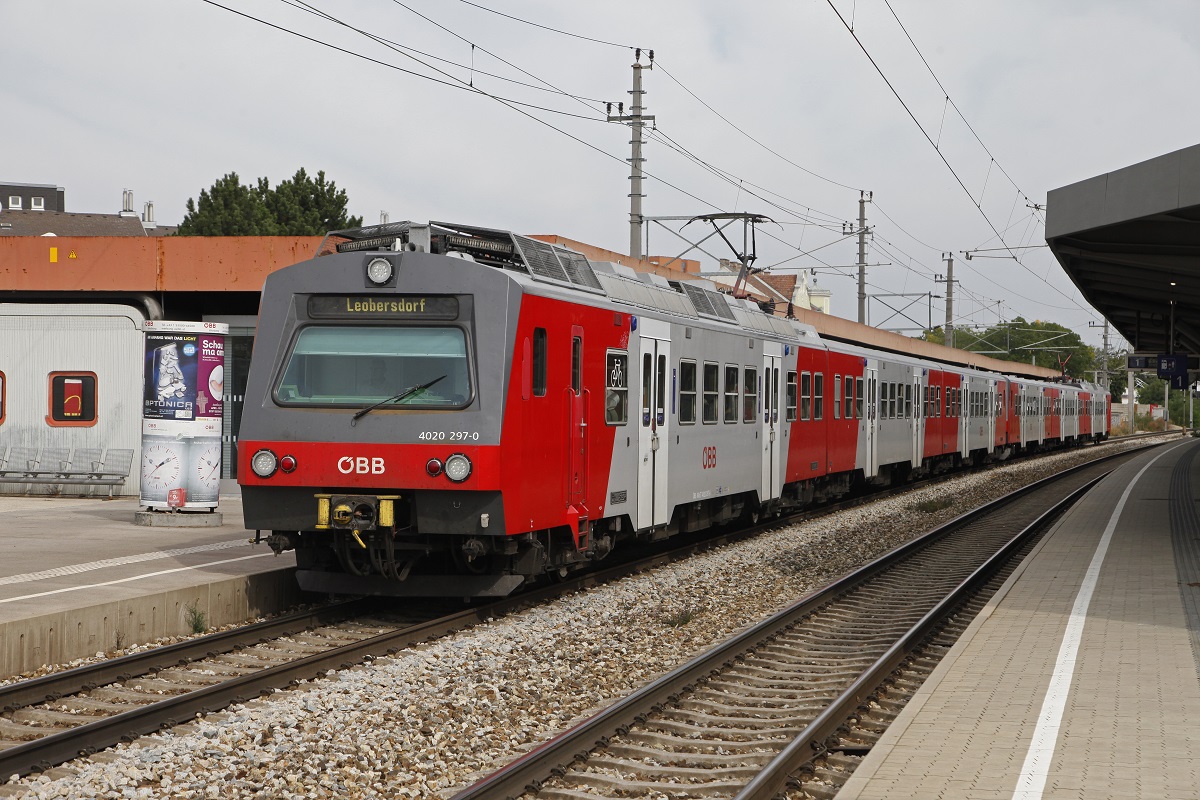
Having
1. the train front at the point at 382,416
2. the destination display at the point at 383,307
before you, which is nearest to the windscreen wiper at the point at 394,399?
the train front at the point at 382,416

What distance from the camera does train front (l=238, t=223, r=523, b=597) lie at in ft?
32.7

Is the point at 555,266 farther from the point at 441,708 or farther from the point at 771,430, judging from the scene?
the point at 771,430

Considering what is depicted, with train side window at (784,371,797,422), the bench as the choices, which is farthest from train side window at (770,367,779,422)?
the bench

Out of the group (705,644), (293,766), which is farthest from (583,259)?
(293,766)

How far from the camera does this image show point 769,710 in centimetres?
796

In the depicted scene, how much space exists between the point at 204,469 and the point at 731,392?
661 centimetres

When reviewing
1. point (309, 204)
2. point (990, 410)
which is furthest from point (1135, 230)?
point (309, 204)

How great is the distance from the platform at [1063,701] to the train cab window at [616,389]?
3.84m

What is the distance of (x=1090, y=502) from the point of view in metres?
24.5

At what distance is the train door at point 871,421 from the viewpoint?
24408mm

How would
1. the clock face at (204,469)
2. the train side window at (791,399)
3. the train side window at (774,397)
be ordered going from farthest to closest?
the train side window at (791,399) < the train side window at (774,397) < the clock face at (204,469)

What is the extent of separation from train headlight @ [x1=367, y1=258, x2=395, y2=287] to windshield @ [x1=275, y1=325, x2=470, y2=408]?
0.40 metres

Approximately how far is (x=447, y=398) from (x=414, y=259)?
1.19 m

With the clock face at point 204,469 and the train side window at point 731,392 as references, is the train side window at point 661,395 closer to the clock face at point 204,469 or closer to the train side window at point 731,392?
the train side window at point 731,392
